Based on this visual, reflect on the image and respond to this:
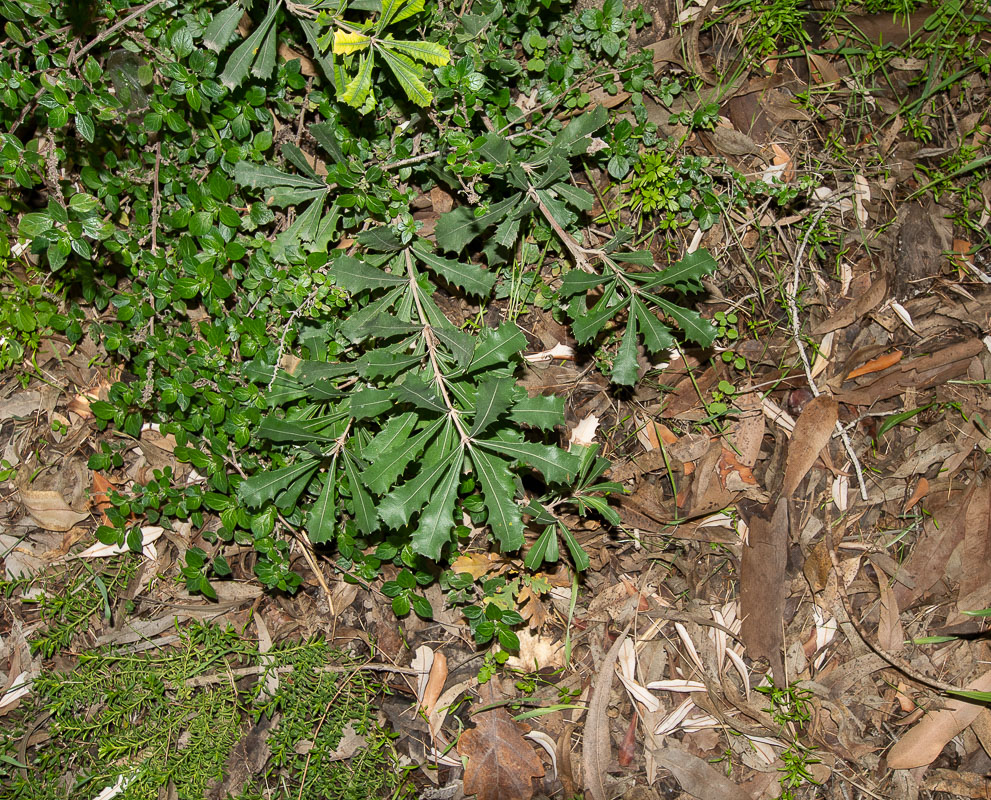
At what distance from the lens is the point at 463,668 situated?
282cm

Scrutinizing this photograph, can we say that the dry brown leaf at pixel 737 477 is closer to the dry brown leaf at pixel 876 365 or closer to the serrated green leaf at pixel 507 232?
the dry brown leaf at pixel 876 365

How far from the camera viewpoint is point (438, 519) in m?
2.17

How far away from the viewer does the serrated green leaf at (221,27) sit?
2404 mm

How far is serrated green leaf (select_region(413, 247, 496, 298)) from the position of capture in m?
2.54

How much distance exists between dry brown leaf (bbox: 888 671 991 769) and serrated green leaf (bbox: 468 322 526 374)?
230 centimetres

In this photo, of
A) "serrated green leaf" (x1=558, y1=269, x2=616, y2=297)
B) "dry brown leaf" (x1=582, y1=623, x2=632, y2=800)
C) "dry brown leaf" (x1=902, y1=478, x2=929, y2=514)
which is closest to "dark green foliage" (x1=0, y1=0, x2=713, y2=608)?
"serrated green leaf" (x1=558, y1=269, x2=616, y2=297)

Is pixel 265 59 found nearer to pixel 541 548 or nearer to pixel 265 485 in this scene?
pixel 265 485

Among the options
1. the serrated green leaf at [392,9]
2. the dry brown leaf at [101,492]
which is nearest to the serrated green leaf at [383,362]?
the serrated green leaf at [392,9]

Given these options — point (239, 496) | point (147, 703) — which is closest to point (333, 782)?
point (147, 703)

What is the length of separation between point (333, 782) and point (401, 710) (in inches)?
14.0

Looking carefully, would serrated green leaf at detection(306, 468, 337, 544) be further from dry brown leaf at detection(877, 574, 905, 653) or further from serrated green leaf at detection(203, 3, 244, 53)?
dry brown leaf at detection(877, 574, 905, 653)

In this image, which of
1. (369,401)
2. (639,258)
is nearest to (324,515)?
(369,401)

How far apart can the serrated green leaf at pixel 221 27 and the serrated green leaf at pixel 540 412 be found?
5.39ft

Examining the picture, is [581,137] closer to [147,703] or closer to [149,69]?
[149,69]
